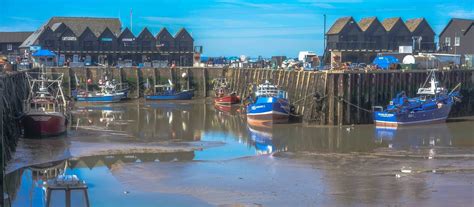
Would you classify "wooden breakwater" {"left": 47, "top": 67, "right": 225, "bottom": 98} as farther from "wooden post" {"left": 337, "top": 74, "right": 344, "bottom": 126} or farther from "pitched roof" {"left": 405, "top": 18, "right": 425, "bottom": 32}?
"wooden post" {"left": 337, "top": 74, "right": 344, "bottom": 126}

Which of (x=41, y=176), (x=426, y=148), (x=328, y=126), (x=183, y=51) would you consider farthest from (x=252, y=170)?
(x=183, y=51)

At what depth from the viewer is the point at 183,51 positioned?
76750 millimetres

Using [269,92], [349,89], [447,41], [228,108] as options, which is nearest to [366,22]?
[447,41]

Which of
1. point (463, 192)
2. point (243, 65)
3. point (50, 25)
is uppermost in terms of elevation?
point (50, 25)

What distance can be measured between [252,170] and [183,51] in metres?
56.3

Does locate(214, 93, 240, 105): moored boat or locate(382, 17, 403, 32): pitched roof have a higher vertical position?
locate(382, 17, 403, 32): pitched roof

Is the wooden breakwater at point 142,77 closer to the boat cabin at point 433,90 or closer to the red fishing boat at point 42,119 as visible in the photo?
the boat cabin at point 433,90

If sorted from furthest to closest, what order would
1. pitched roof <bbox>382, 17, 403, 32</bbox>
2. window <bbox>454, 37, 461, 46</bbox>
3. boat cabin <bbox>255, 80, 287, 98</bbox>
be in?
pitched roof <bbox>382, 17, 403, 32</bbox>, window <bbox>454, 37, 461, 46</bbox>, boat cabin <bbox>255, 80, 287, 98</bbox>

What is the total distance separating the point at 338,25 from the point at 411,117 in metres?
36.8

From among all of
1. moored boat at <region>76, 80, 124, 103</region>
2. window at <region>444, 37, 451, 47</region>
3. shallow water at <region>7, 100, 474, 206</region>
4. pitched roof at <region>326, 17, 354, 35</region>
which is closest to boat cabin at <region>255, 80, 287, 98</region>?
shallow water at <region>7, 100, 474, 206</region>

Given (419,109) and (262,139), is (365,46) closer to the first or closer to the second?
(419,109)

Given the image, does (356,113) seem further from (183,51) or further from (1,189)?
(183,51)

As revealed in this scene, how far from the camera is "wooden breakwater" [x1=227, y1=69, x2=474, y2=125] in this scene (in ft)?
118

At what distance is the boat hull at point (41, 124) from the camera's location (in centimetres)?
2839
